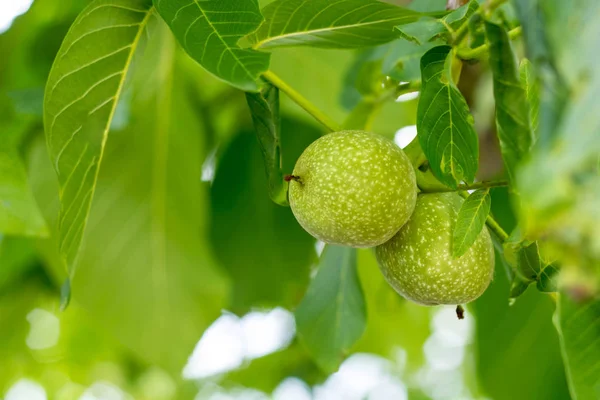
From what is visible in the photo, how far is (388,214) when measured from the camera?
28.1 inches

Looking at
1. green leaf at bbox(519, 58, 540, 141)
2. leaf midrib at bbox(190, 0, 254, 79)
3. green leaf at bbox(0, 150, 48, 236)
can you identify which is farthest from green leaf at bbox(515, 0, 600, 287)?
green leaf at bbox(0, 150, 48, 236)

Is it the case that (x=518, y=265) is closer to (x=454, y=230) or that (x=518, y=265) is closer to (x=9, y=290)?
(x=454, y=230)

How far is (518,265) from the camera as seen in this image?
0.71m

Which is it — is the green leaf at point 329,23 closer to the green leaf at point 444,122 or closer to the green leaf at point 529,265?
the green leaf at point 444,122

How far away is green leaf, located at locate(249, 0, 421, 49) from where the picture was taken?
78cm

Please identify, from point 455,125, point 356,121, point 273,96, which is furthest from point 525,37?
point 356,121

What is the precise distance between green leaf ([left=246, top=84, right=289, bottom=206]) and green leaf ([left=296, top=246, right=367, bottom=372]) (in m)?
0.33

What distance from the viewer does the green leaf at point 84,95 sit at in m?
0.80

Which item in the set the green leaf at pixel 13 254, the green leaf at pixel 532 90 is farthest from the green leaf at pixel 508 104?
the green leaf at pixel 13 254

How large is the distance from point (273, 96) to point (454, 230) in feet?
0.83

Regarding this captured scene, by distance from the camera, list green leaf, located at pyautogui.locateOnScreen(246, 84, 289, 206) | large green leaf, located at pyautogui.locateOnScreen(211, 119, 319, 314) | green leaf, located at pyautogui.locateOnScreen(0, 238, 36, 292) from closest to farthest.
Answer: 1. green leaf, located at pyautogui.locateOnScreen(246, 84, 289, 206)
2. green leaf, located at pyautogui.locateOnScreen(0, 238, 36, 292)
3. large green leaf, located at pyautogui.locateOnScreen(211, 119, 319, 314)

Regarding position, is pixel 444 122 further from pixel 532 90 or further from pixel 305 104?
pixel 305 104

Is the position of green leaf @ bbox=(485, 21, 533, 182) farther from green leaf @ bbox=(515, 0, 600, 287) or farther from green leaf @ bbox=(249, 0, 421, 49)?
green leaf @ bbox=(249, 0, 421, 49)

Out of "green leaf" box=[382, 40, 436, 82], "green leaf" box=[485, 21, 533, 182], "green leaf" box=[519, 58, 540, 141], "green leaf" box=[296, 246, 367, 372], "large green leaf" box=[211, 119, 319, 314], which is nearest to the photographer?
"green leaf" box=[485, 21, 533, 182]
